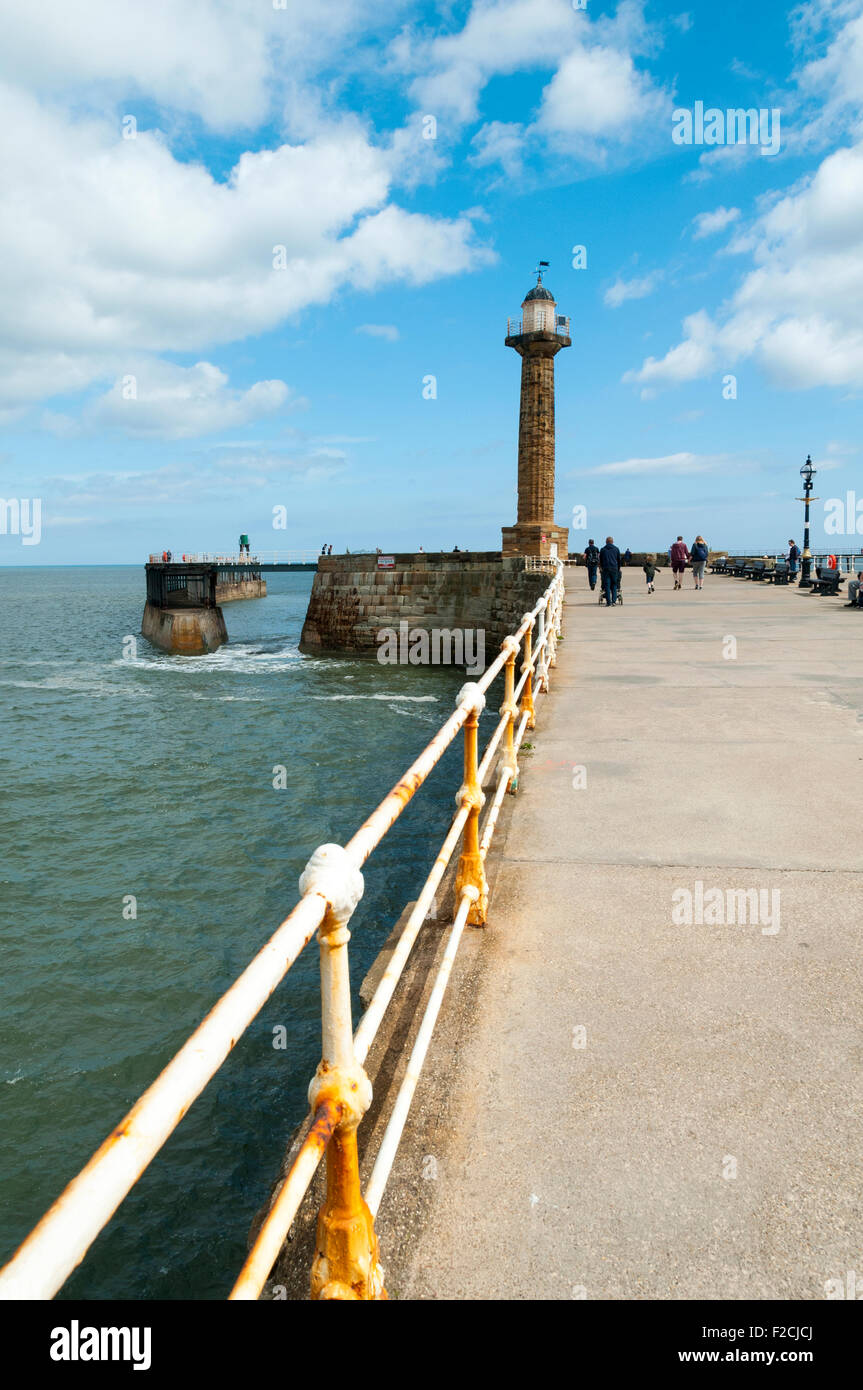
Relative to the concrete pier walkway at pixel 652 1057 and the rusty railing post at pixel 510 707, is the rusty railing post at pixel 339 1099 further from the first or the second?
the rusty railing post at pixel 510 707

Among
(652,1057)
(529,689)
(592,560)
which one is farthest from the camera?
(592,560)

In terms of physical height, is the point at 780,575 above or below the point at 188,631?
above

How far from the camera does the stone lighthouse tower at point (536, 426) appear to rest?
35938mm

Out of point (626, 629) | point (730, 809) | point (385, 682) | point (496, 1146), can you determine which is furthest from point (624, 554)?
point (496, 1146)

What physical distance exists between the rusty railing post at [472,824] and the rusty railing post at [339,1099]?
178 centimetres

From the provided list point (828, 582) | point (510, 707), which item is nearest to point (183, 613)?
point (828, 582)

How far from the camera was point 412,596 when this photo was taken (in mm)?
31094

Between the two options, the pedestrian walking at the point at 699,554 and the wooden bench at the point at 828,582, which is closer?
the wooden bench at the point at 828,582

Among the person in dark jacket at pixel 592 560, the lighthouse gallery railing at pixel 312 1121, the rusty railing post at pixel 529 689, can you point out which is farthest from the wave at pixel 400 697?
the lighthouse gallery railing at pixel 312 1121

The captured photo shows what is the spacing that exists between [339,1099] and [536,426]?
3693 centimetres

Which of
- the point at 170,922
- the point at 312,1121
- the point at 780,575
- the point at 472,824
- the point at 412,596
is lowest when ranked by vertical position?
the point at 170,922

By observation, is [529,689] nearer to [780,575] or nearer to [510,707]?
[510,707]

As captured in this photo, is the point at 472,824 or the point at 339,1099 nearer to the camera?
the point at 339,1099
